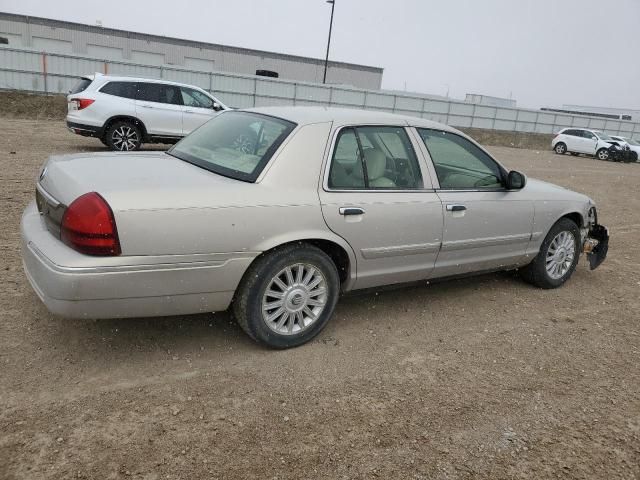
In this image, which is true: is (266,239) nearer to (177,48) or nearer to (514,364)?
(514,364)

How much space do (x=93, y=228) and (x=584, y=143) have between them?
27703 mm

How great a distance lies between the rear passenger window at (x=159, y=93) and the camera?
1165 cm

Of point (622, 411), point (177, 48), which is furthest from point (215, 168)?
point (177, 48)

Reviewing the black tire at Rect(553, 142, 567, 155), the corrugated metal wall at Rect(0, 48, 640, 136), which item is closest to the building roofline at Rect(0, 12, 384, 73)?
the corrugated metal wall at Rect(0, 48, 640, 136)

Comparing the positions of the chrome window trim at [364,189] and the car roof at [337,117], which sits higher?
the car roof at [337,117]

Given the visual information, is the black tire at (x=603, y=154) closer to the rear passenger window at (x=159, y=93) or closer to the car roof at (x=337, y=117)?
the rear passenger window at (x=159, y=93)

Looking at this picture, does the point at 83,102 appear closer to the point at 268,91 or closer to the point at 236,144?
the point at 236,144

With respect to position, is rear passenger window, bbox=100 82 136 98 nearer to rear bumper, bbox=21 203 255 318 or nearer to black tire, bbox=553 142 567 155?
rear bumper, bbox=21 203 255 318

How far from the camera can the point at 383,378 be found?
128 inches

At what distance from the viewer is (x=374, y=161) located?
373 centimetres

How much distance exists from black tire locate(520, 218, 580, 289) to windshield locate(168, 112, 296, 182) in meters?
2.71

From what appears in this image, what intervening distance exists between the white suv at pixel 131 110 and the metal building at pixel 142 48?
31516 mm

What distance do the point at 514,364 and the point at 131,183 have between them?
268 centimetres

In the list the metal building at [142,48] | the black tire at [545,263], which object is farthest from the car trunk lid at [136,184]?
the metal building at [142,48]
